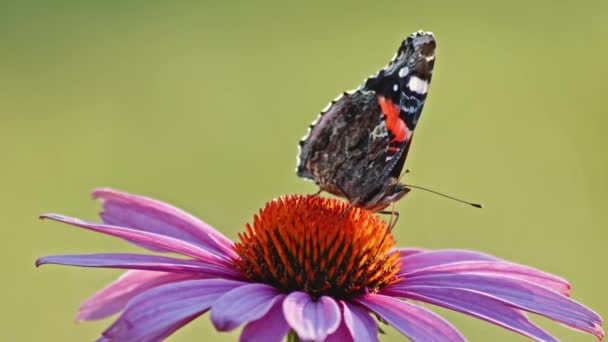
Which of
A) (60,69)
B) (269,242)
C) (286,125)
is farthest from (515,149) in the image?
(269,242)

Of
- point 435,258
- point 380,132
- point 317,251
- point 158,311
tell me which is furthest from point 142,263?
point 435,258

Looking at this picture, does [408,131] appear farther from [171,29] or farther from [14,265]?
[171,29]

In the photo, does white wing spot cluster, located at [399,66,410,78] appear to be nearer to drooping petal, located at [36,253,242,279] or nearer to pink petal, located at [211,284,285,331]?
drooping petal, located at [36,253,242,279]

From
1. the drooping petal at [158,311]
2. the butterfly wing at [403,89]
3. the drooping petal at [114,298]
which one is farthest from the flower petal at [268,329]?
the butterfly wing at [403,89]

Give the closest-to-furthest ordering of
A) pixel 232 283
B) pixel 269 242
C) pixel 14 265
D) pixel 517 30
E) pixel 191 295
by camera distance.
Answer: pixel 191 295
pixel 232 283
pixel 269 242
pixel 14 265
pixel 517 30

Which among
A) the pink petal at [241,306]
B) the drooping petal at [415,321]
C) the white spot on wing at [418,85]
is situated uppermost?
the white spot on wing at [418,85]

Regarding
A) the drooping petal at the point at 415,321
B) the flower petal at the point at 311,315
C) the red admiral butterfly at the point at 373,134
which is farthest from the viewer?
the red admiral butterfly at the point at 373,134

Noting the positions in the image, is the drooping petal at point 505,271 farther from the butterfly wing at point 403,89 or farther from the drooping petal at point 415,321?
the drooping petal at point 415,321

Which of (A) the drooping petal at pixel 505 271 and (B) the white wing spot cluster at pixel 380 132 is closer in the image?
(A) the drooping petal at pixel 505 271
